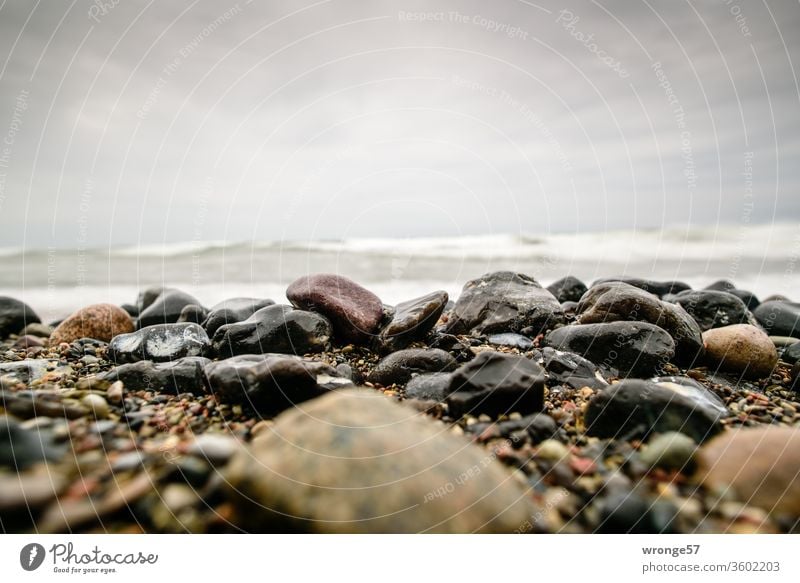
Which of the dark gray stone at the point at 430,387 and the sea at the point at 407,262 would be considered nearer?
the dark gray stone at the point at 430,387

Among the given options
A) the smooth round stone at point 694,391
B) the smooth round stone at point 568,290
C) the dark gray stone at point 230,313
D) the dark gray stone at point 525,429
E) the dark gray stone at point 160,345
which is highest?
the smooth round stone at point 568,290

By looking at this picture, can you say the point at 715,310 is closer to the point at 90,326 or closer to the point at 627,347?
the point at 627,347

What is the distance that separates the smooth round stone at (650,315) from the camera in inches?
157

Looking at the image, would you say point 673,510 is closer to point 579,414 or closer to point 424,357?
point 579,414

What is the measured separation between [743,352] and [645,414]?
217cm

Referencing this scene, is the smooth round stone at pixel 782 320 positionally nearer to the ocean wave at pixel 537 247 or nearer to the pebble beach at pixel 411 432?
the pebble beach at pixel 411 432

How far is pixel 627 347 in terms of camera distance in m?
3.72

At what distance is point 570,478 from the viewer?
2.25 meters

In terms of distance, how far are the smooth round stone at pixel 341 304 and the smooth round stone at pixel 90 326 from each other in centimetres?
251

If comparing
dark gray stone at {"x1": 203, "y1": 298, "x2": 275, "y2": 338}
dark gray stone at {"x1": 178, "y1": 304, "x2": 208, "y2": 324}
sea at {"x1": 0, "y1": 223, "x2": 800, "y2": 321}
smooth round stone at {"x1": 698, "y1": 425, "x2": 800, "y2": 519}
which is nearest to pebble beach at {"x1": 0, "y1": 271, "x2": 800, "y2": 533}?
smooth round stone at {"x1": 698, "y1": 425, "x2": 800, "y2": 519}

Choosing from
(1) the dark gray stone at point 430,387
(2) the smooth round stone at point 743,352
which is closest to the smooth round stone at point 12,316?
(1) the dark gray stone at point 430,387

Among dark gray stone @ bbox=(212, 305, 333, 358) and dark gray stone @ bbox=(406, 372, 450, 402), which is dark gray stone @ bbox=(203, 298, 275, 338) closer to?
dark gray stone @ bbox=(212, 305, 333, 358)
